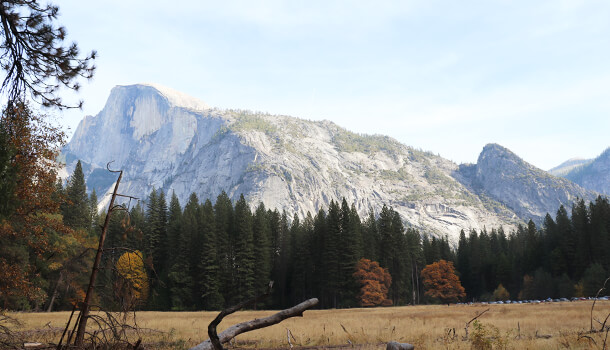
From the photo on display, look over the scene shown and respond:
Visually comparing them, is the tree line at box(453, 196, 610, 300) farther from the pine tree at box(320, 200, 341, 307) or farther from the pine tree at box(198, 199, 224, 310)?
the pine tree at box(198, 199, 224, 310)

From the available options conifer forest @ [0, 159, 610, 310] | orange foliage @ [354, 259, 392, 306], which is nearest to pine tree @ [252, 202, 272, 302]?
conifer forest @ [0, 159, 610, 310]

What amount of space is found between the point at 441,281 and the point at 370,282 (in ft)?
89.1

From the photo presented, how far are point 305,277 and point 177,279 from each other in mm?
24824

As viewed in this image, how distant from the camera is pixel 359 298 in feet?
232

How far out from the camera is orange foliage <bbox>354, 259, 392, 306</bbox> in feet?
227

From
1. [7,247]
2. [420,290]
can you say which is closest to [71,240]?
[7,247]

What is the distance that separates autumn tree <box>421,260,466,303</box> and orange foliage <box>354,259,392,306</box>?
1926 cm

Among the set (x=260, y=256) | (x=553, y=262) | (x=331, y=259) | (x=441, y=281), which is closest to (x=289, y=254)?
(x=260, y=256)

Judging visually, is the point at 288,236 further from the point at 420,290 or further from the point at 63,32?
the point at 63,32

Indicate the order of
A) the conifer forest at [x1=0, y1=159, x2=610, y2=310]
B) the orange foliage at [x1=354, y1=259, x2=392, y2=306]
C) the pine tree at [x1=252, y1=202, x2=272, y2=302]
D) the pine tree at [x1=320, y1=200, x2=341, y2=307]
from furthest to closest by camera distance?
the pine tree at [x1=252, y1=202, x2=272, y2=302] → the pine tree at [x1=320, y1=200, x2=341, y2=307] → the conifer forest at [x1=0, y1=159, x2=610, y2=310] → the orange foliage at [x1=354, y1=259, x2=392, y2=306]

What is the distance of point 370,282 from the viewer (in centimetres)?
6988

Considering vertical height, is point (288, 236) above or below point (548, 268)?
above

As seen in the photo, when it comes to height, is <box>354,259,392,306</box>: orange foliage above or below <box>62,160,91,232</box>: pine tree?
below

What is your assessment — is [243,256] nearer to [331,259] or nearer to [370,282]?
[331,259]
